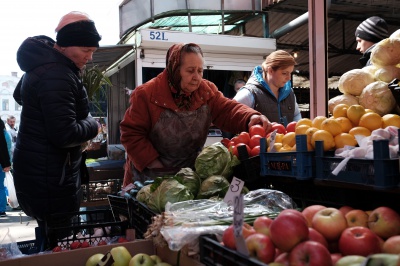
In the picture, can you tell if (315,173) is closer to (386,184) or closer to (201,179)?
(386,184)

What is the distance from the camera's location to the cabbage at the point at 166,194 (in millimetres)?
1988

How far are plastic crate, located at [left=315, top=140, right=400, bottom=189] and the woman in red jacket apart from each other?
1.22 m

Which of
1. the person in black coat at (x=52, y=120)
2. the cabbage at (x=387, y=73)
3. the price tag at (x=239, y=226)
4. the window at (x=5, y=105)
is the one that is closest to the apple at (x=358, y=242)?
the price tag at (x=239, y=226)

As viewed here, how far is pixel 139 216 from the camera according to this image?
2.09m

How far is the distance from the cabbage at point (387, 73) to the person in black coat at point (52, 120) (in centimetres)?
183

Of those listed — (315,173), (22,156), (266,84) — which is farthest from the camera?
(266,84)

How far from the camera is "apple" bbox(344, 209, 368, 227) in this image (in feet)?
4.37

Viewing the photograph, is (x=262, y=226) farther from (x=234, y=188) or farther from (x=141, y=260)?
(x=141, y=260)

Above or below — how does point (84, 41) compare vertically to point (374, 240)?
above

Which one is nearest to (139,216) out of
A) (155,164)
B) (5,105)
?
(155,164)

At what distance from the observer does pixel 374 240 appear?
3.87 ft

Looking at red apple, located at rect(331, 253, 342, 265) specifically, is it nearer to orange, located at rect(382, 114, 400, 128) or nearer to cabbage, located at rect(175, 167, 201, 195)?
orange, located at rect(382, 114, 400, 128)

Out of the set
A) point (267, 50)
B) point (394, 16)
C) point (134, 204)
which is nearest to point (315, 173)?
point (134, 204)

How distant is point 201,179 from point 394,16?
9209 millimetres
